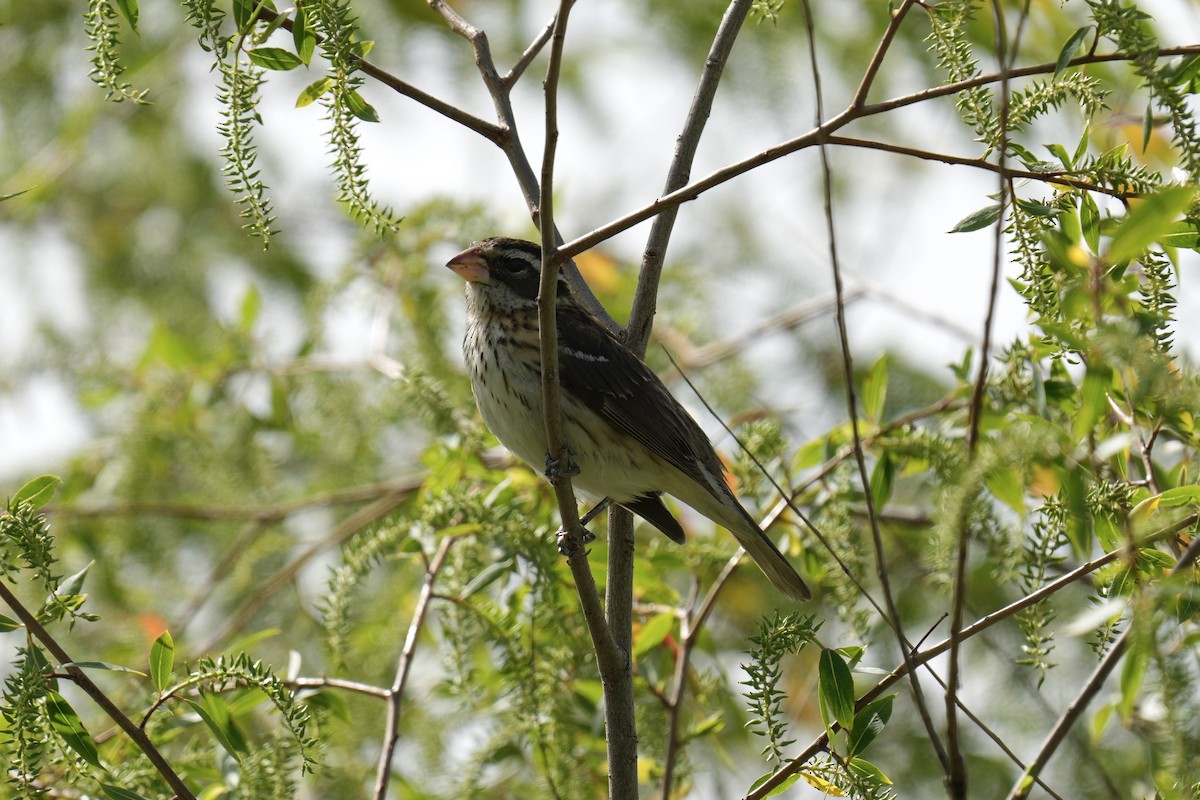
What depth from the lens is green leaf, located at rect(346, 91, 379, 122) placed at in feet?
8.00

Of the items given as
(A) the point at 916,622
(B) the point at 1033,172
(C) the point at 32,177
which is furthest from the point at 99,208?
(B) the point at 1033,172

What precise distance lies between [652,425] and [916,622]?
90.5 inches

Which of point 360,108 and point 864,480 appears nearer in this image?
point 864,480

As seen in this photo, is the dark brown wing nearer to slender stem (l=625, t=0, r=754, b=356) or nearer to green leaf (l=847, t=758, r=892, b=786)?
slender stem (l=625, t=0, r=754, b=356)

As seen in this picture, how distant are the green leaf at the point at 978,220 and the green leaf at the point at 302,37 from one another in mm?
1370

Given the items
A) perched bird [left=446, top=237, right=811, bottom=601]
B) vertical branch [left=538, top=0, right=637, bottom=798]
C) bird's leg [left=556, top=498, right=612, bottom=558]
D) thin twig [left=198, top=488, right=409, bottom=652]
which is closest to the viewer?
vertical branch [left=538, top=0, right=637, bottom=798]

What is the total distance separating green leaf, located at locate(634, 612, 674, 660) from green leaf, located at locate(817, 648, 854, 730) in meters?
1.02

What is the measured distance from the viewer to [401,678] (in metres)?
3.13

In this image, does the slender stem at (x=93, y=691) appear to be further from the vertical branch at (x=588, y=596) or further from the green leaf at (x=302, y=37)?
the green leaf at (x=302, y=37)

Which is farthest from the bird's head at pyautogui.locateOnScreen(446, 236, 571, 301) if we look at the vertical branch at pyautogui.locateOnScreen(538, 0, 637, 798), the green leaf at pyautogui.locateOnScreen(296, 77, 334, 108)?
the green leaf at pyautogui.locateOnScreen(296, 77, 334, 108)

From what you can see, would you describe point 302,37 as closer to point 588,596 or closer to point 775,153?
point 775,153

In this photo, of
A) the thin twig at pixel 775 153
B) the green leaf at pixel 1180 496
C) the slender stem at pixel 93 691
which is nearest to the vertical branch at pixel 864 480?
the thin twig at pixel 775 153

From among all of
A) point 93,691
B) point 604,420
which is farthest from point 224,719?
point 604,420

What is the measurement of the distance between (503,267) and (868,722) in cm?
237
